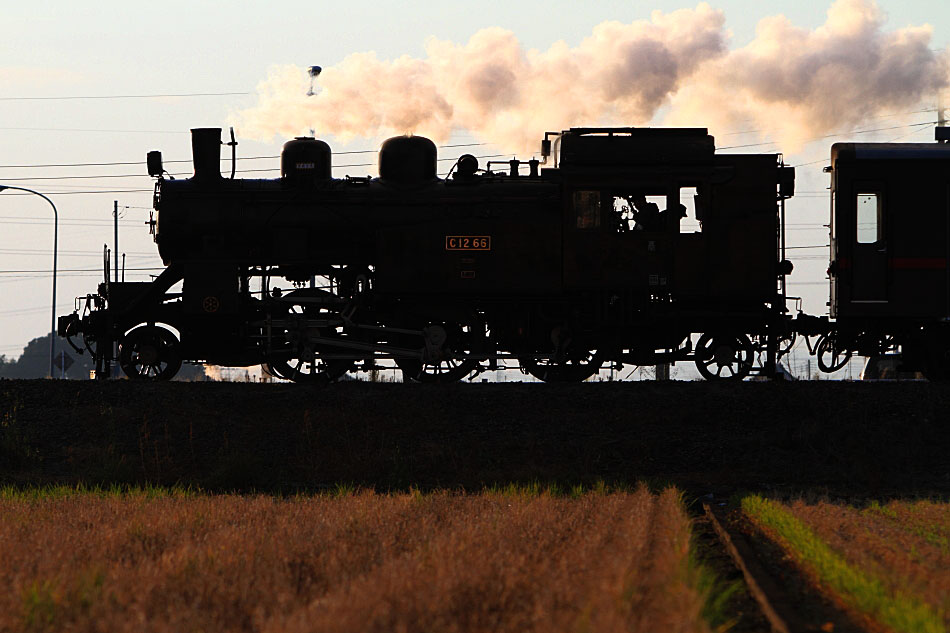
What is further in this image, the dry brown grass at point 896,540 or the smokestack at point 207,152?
the smokestack at point 207,152

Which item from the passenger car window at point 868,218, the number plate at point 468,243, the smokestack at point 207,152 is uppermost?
the smokestack at point 207,152

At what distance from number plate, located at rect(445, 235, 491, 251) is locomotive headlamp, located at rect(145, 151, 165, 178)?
4837mm

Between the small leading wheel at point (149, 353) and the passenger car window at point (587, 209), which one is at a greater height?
the passenger car window at point (587, 209)

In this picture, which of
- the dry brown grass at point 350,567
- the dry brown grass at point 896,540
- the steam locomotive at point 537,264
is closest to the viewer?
the dry brown grass at point 350,567

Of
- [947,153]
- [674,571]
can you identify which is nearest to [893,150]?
[947,153]

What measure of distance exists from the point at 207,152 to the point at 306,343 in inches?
139

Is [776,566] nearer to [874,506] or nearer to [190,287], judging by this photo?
[874,506]

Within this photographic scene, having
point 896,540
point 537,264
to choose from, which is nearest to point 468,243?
point 537,264

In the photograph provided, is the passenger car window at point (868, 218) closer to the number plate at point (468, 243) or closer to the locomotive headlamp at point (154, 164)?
the number plate at point (468, 243)

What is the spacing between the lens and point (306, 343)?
17188 mm

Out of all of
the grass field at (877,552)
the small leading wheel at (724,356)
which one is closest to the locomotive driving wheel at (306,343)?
the small leading wheel at (724,356)

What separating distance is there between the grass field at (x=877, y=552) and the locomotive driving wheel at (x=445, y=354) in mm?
6515

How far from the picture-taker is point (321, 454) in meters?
14.8

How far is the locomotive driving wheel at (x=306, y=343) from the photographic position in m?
17.2
